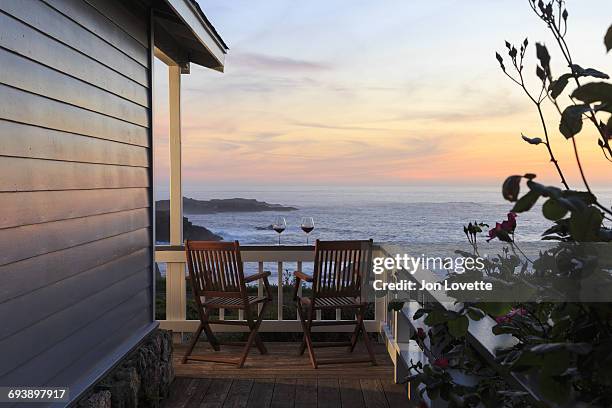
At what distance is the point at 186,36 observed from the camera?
491 centimetres

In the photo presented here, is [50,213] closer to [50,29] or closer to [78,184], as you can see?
[78,184]

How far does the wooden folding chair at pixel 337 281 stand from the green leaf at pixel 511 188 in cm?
399

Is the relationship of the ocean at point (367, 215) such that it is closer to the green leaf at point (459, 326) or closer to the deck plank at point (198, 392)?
the deck plank at point (198, 392)

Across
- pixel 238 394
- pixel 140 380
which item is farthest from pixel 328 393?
pixel 140 380

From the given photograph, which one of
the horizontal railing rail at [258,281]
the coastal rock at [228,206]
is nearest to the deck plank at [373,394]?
the horizontal railing rail at [258,281]

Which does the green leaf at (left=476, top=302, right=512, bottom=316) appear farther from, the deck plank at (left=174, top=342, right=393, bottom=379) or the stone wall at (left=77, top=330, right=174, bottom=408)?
the deck plank at (left=174, top=342, right=393, bottom=379)

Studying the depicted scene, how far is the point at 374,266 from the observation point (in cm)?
534

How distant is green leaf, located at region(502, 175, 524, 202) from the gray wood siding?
199cm

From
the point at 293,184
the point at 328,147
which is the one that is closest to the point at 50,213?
the point at 293,184

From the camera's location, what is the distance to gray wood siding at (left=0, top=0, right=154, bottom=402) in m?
2.35

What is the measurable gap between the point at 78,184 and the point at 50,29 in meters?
0.72

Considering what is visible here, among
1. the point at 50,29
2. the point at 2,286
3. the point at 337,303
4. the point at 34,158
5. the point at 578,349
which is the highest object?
the point at 50,29

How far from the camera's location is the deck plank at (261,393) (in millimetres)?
3963

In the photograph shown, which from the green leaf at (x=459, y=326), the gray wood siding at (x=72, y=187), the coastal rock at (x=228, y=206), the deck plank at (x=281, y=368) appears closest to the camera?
the green leaf at (x=459, y=326)
